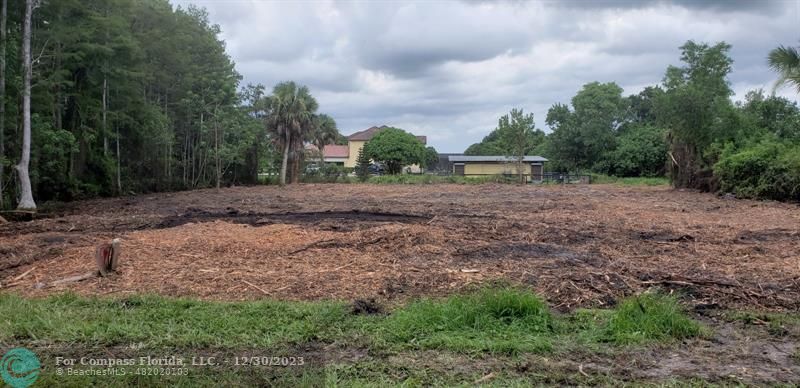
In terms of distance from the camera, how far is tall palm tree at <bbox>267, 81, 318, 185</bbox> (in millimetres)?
37844

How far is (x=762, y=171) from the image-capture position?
806 inches

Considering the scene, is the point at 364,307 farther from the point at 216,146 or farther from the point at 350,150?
the point at 350,150

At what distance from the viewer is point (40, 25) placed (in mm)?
18031

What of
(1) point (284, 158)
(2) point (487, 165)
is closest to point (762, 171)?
(1) point (284, 158)

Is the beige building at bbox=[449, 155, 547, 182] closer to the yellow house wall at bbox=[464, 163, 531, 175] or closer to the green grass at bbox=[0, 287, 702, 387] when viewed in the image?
the yellow house wall at bbox=[464, 163, 531, 175]

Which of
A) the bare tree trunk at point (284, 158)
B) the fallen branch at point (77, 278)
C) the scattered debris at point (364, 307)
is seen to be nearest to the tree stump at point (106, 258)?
the fallen branch at point (77, 278)

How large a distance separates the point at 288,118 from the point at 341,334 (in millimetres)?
35552

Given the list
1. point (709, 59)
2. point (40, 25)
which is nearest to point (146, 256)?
point (40, 25)

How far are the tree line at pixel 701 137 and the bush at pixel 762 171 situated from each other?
0.13 feet

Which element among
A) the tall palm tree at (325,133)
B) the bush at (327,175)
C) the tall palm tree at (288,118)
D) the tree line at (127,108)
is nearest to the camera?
the tree line at (127,108)

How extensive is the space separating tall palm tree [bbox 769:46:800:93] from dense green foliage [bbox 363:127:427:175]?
126ft

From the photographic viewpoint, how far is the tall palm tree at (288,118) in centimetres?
3784

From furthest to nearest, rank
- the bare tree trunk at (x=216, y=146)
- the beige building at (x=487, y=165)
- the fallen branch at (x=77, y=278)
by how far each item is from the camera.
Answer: the beige building at (x=487, y=165), the bare tree trunk at (x=216, y=146), the fallen branch at (x=77, y=278)

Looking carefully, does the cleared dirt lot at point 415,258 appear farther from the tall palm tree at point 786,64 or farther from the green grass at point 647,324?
the tall palm tree at point 786,64
